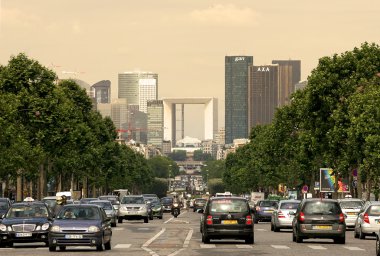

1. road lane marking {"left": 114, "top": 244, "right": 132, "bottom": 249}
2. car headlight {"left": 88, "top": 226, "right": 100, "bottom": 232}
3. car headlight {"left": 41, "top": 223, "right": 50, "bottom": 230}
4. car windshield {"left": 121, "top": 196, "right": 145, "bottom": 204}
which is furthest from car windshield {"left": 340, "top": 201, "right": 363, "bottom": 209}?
car headlight {"left": 88, "top": 226, "right": 100, "bottom": 232}

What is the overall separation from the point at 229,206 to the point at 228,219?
0.62m

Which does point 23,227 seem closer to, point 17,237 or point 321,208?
point 17,237

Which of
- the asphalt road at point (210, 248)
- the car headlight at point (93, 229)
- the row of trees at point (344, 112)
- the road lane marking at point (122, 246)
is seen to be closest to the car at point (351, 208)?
the asphalt road at point (210, 248)

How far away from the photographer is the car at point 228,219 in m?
50.4

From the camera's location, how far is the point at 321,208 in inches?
2074

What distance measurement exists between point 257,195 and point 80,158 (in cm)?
5140

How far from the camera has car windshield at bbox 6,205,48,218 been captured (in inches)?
A: 1960

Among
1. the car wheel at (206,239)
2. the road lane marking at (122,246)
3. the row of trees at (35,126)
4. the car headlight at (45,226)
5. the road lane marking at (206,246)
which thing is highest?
the row of trees at (35,126)

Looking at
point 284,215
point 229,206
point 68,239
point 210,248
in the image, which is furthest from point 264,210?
point 68,239

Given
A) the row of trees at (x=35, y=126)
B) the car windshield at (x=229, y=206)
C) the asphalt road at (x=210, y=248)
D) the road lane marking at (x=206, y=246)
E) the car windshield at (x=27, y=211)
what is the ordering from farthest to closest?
the row of trees at (x=35, y=126) → the car windshield at (x=229, y=206) → the car windshield at (x=27, y=211) → the road lane marking at (x=206, y=246) → the asphalt road at (x=210, y=248)

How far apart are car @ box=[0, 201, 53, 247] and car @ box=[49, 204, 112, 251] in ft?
7.72

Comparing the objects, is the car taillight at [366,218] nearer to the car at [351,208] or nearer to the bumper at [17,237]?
the car at [351,208]

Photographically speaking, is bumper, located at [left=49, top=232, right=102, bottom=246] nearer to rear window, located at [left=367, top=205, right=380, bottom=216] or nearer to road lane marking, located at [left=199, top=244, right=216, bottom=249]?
road lane marking, located at [left=199, top=244, right=216, bottom=249]

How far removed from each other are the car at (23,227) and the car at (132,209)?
3935cm
